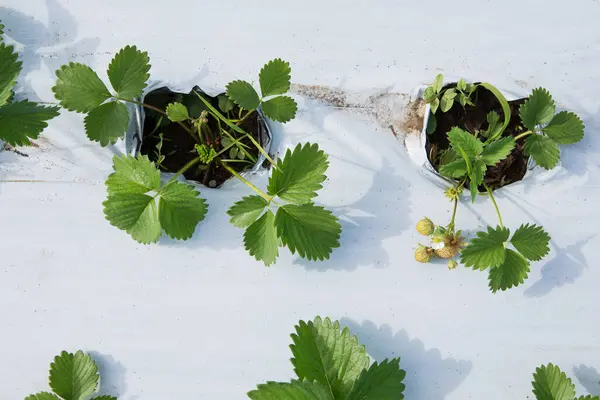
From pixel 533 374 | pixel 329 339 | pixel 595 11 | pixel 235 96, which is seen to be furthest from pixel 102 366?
pixel 595 11

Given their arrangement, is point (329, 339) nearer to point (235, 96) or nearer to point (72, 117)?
point (235, 96)

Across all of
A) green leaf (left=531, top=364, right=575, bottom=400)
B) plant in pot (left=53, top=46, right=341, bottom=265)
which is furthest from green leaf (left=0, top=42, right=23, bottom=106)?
green leaf (left=531, top=364, right=575, bottom=400)

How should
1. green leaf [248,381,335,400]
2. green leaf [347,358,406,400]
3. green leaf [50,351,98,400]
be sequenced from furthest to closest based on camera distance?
green leaf [50,351,98,400] → green leaf [347,358,406,400] → green leaf [248,381,335,400]

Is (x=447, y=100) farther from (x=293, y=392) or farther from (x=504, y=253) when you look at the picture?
(x=293, y=392)

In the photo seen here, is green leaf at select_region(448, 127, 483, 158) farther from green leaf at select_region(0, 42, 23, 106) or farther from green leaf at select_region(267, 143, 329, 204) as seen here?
green leaf at select_region(0, 42, 23, 106)

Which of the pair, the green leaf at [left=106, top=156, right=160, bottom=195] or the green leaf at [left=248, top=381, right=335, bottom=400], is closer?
the green leaf at [left=248, top=381, right=335, bottom=400]

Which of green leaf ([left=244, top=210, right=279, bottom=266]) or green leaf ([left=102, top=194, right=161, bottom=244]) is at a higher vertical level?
green leaf ([left=102, top=194, right=161, bottom=244])

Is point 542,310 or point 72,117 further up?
point 72,117

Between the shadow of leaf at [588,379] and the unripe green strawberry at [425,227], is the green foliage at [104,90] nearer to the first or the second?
the unripe green strawberry at [425,227]
